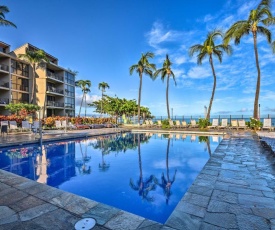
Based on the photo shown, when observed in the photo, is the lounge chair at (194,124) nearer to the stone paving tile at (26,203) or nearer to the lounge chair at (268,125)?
the lounge chair at (268,125)

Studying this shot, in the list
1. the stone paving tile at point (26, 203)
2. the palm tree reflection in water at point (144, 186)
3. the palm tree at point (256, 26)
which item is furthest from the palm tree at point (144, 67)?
the stone paving tile at point (26, 203)

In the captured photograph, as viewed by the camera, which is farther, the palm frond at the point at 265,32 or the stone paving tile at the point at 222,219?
the palm frond at the point at 265,32

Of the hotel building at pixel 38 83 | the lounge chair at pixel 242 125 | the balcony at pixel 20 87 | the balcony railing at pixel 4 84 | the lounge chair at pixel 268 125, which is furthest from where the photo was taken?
the balcony at pixel 20 87

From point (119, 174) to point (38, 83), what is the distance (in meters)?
26.8

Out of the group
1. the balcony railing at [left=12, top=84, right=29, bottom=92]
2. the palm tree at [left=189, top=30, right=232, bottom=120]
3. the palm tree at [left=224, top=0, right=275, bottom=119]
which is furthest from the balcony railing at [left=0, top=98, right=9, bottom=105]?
the palm tree at [left=224, top=0, right=275, bottom=119]

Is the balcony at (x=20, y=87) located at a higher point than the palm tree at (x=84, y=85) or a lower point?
lower

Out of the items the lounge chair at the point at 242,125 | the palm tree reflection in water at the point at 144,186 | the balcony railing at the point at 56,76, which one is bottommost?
the palm tree reflection in water at the point at 144,186

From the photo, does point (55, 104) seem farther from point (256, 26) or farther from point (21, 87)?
point (256, 26)

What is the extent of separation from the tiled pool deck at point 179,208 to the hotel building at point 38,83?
23333 millimetres

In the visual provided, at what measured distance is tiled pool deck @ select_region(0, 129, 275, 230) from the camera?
6.53 feet

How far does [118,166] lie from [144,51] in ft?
64.1

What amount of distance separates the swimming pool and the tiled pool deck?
802mm

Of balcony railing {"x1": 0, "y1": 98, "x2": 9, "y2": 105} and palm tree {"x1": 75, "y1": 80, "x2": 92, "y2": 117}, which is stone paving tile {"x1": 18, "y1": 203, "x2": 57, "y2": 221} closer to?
balcony railing {"x1": 0, "y1": 98, "x2": 9, "y2": 105}

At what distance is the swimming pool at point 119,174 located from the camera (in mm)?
3504
